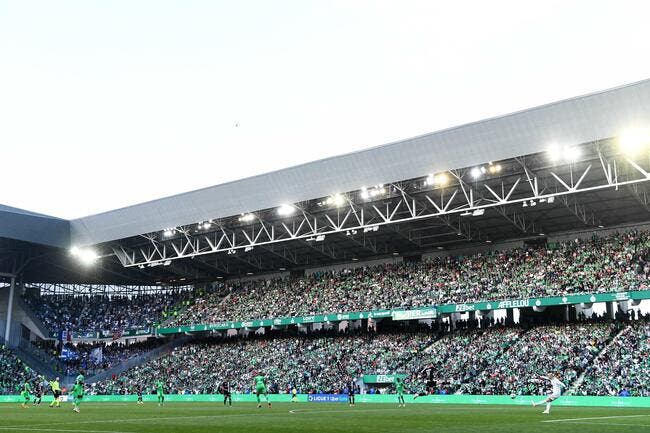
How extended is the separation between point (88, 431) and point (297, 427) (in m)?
5.95

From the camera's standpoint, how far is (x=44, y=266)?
73.1m

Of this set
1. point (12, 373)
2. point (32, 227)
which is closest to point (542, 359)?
point (32, 227)

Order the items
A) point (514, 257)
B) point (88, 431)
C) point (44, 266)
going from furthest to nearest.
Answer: point (44, 266) < point (514, 257) < point (88, 431)

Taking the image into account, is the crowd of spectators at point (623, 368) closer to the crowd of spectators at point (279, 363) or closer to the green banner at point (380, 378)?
the green banner at point (380, 378)

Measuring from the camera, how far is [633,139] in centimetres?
3791

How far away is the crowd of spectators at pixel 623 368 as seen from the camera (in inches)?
1555

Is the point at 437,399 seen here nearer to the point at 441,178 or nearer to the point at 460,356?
the point at 460,356

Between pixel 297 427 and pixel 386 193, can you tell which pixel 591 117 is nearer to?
pixel 386 193

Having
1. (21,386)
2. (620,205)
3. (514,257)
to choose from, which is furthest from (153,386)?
(620,205)

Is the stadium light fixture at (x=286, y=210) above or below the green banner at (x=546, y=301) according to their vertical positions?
above

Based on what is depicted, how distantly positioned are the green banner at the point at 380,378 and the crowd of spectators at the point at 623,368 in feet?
45.8

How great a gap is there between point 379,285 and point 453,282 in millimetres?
7580

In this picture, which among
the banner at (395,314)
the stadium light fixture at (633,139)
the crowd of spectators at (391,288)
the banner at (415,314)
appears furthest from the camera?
the banner at (415,314)

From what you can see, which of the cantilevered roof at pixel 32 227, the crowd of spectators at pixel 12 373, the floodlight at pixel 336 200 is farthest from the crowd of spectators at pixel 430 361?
the cantilevered roof at pixel 32 227
